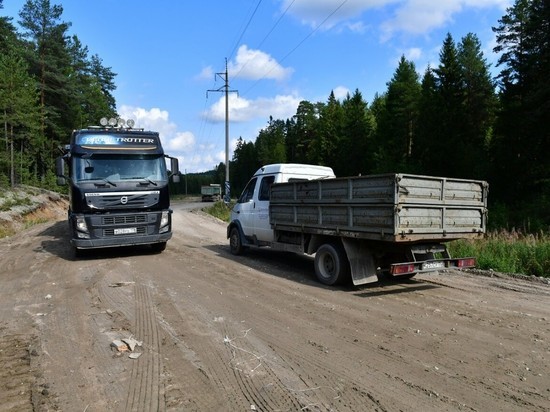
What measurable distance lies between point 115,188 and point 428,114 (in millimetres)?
37525

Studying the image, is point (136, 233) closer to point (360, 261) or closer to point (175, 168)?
point (175, 168)

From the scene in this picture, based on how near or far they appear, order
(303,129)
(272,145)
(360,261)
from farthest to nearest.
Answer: (272,145) < (303,129) < (360,261)

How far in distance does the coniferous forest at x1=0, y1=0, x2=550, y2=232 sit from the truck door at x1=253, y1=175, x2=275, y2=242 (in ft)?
58.0

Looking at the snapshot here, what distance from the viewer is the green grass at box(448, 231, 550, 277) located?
9.71m

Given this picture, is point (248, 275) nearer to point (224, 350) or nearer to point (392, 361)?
point (224, 350)

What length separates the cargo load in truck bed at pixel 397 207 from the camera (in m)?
6.93

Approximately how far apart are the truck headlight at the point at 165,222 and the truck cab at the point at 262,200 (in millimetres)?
1855

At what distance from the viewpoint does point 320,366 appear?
443cm

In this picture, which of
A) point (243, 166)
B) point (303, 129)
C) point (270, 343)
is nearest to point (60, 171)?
point (270, 343)

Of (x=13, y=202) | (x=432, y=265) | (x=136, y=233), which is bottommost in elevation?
(x=432, y=265)

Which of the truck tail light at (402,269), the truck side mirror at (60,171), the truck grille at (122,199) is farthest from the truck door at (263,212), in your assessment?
the truck side mirror at (60,171)

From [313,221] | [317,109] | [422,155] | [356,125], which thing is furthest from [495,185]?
[317,109]

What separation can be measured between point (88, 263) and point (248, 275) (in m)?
4.31

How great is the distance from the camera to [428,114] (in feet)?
138
